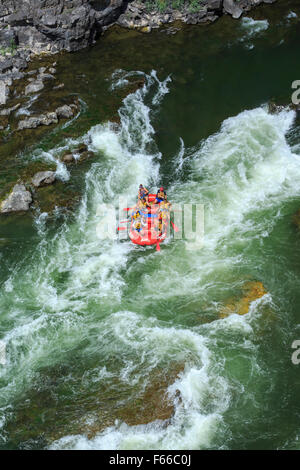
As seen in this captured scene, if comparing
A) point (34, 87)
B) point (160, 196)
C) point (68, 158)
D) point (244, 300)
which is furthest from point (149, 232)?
point (34, 87)

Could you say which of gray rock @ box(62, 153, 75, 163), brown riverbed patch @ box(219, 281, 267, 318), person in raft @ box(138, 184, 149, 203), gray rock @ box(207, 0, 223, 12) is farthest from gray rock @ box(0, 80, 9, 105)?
brown riverbed patch @ box(219, 281, 267, 318)

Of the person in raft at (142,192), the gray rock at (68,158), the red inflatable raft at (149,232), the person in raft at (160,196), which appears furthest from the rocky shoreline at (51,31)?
the red inflatable raft at (149,232)

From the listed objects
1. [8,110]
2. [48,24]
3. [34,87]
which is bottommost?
[8,110]

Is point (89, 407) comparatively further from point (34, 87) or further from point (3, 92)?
point (3, 92)

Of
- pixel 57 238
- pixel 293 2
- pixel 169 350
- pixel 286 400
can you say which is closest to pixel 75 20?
pixel 293 2
